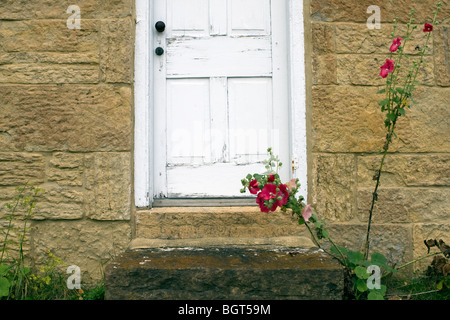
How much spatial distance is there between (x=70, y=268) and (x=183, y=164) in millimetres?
955

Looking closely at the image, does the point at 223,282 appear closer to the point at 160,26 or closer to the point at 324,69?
the point at 324,69

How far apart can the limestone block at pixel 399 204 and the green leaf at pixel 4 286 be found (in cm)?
205

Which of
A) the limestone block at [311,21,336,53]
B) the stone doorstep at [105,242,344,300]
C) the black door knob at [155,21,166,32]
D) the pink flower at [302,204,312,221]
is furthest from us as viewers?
the black door knob at [155,21,166,32]

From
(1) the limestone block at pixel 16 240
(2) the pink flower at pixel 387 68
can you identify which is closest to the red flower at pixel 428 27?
(2) the pink flower at pixel 387 68

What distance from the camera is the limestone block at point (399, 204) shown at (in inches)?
98.6

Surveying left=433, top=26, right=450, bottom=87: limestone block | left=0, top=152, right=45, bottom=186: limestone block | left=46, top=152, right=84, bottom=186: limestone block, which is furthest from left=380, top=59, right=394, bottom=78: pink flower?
left=0, top=152, right=45, bottom=186: limestone block

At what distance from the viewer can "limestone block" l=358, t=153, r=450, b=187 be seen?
2.52 metres

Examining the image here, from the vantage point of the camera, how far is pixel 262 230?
8.37 ft

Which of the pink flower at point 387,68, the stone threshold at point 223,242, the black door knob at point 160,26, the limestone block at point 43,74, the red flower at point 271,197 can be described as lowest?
the stone threshold at point 223,242

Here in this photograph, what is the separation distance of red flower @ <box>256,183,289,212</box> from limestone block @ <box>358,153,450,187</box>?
0.72 m

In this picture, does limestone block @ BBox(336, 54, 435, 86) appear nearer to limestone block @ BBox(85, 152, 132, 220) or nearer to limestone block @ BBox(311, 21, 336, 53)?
limestone block @ BBox(311, 21, 336, 53)

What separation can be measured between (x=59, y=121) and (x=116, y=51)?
1.83ft

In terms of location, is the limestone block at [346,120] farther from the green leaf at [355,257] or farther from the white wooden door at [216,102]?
the green leaf at [355,257]
